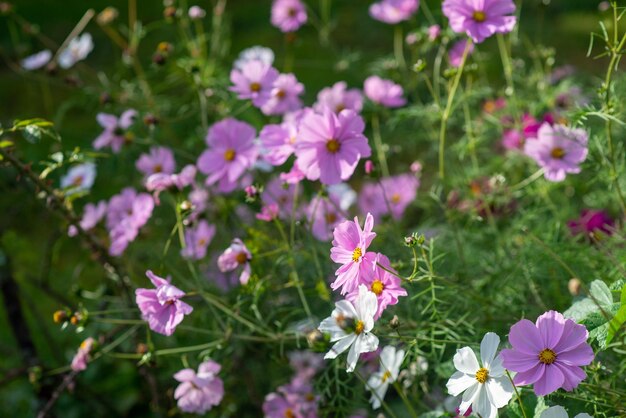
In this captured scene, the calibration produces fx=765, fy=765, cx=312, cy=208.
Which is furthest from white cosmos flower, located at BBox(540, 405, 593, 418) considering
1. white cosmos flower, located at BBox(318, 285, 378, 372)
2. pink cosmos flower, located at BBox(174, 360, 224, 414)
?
pink cosmos flower, located at BBox(174, 360, 224, 414)

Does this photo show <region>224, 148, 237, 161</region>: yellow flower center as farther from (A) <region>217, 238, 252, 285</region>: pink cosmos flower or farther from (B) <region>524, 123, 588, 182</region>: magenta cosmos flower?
(B) <region>524, 123, 588, 182</region>: magenta cosmos flower

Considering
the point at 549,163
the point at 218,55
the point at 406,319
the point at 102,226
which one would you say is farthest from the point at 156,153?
the point at 549,163

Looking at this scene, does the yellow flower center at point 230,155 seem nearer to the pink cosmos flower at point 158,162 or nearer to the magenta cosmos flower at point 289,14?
the pink cosmos flower at point 158,162

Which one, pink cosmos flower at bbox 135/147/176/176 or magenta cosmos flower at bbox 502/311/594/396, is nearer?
magenta cosmos flower at bbox 502/311/594/396

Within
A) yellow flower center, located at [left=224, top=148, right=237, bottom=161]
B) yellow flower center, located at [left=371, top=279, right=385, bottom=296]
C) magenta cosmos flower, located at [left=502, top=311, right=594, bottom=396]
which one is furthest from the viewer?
yellow flower center, located at [left=224, top=148, right=237, bottom=161]

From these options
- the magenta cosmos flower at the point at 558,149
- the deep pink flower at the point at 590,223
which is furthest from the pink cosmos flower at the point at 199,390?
the deep pink flower at the point at 590,223

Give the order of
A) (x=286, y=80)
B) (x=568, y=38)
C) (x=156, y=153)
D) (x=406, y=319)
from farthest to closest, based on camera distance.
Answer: (x=568, y=38) < (x=156, y=153) < (x=286, y=80) < (x=406, y=319)

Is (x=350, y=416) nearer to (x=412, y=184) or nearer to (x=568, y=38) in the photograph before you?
(x=412, y=184)
